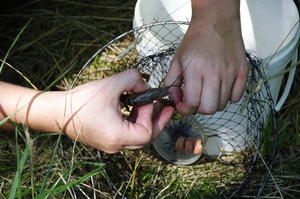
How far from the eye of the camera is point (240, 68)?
112 centimetres

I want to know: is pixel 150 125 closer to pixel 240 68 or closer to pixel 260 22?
pixel 240 68

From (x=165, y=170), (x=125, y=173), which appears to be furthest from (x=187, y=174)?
(x=125, y=173)

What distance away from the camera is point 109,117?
1.07m

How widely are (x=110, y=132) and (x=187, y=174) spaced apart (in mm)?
600

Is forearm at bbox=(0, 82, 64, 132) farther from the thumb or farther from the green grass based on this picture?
the thumb

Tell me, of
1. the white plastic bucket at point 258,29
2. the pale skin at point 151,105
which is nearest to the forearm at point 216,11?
the pale skin at point 151,105

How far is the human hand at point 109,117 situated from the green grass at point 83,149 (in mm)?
103

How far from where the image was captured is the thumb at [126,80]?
1090 mm

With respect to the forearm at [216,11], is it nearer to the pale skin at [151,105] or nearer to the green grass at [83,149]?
the pale skin at [151,105]

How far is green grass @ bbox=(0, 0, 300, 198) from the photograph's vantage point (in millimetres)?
1445

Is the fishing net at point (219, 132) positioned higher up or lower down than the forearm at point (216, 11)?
lower down

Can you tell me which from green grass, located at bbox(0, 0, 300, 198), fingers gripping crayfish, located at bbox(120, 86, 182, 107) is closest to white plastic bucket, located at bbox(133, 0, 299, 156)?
green grass, located at bbox(0, 0, 300, 198)

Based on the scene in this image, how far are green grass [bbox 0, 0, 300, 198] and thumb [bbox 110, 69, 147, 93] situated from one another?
22 centimetres

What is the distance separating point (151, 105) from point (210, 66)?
195 mm
